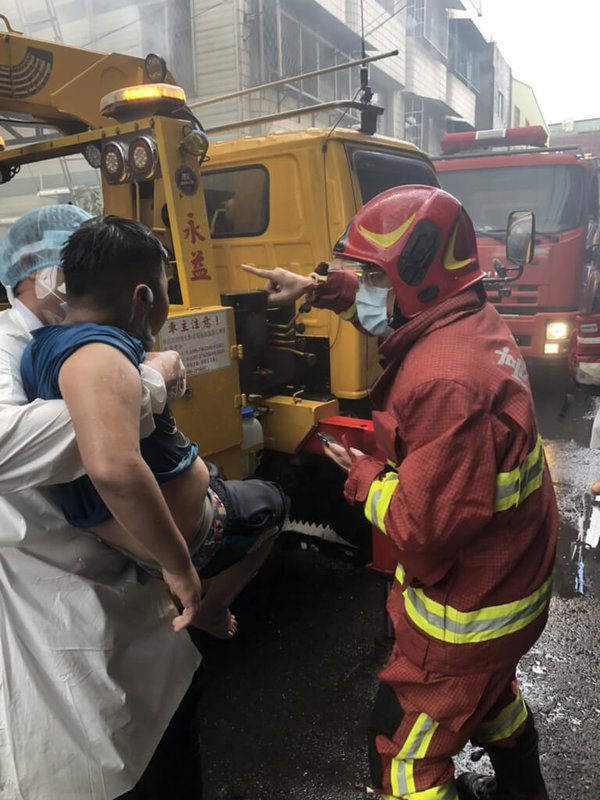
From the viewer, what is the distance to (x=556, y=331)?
22.2 ft

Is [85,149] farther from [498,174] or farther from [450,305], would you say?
[498,174]

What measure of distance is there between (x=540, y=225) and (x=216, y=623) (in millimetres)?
6504

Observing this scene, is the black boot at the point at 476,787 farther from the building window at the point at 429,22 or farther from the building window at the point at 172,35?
the building window at the point at 429,22

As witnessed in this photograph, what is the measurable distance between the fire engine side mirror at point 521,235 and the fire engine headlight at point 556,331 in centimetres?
168

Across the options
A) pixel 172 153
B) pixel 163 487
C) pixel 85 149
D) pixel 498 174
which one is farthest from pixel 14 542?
pixel 498 174

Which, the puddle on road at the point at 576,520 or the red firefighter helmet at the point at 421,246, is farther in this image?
the puddle on road at the point at 576,520

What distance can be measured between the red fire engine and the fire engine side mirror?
98 cm

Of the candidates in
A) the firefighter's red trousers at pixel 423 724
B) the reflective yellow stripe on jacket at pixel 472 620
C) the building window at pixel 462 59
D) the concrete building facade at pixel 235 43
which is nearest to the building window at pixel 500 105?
the building window at pixel 462 59

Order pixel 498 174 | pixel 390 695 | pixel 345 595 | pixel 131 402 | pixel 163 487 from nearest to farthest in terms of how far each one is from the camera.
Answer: pixel 131 402 → pixel 163 487 → pixel 390 695 → pixel 345 595 → pixel 498 174

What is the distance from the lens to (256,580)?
3.59 meters

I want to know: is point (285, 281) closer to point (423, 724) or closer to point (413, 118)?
point (423, 724)

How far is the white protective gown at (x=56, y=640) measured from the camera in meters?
1.16

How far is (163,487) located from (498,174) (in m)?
6.99

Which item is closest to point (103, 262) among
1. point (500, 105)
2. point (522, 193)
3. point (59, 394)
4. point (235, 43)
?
point (59, 394)
